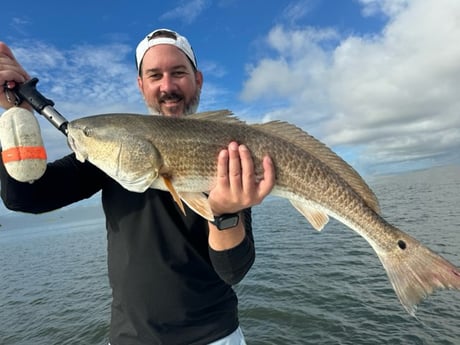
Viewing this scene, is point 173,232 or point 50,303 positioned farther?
point 50,303

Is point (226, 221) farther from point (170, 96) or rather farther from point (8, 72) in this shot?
point (8, 72)

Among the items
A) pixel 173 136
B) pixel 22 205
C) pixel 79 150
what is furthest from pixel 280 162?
pixel 22 205

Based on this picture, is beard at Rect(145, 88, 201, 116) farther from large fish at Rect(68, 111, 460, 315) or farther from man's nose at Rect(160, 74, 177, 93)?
large fish at Rect(68, 111, 460, 315)

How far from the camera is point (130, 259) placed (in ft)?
10.1

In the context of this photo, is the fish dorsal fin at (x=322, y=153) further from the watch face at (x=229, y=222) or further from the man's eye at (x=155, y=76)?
the man's eye at (x=155, y=76)

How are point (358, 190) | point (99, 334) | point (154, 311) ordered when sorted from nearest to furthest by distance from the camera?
point (154, 311) → point (358, 190) → point (99, 334)

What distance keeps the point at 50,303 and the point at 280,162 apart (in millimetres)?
17795

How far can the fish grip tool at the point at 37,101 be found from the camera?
3196mm

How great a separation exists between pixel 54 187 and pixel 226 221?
1.76 metres

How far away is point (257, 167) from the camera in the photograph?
3.08 metres

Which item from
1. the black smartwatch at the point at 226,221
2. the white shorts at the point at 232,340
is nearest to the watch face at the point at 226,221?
the black smartwatch at the point at 226,221

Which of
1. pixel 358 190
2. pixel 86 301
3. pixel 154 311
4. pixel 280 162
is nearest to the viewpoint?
pixel 154 311

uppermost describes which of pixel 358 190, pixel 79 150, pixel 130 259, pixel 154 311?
pixel 79 150

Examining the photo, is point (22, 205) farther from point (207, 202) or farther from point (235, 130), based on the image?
point (235, 130)
